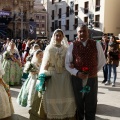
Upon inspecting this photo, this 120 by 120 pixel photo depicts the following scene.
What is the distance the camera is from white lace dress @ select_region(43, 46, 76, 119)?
408 cm

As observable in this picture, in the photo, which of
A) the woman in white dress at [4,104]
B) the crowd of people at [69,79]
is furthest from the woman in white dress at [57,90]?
the woman in white dress at [4,104]

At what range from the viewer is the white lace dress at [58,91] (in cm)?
408

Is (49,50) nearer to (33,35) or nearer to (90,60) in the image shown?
(90,60)

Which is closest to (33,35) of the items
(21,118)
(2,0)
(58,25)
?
(58,25)

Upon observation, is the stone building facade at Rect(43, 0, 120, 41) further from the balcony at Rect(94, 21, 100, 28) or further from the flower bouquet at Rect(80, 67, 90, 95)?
the flower bouquet at Rect(80, 67, 90, 95)

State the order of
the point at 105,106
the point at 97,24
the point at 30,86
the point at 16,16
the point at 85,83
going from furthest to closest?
the point at 16,16
the point at 97,24
the point at 105,106
the point at 30,86
the point at 85,83

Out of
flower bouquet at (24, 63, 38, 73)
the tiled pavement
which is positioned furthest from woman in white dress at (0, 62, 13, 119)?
flower bouquet at (24, 63, 38, 73)

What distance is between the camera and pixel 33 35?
3212cm

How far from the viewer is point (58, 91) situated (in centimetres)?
410

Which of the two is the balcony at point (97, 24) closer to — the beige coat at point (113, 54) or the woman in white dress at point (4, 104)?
the beige coat at point (113, 54)

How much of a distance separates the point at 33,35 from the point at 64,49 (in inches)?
1111

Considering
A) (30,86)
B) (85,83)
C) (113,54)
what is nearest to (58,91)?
(85,83)

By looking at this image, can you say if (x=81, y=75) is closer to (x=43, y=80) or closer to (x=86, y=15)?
(x=43, y=80)

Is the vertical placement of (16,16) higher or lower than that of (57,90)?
higher
